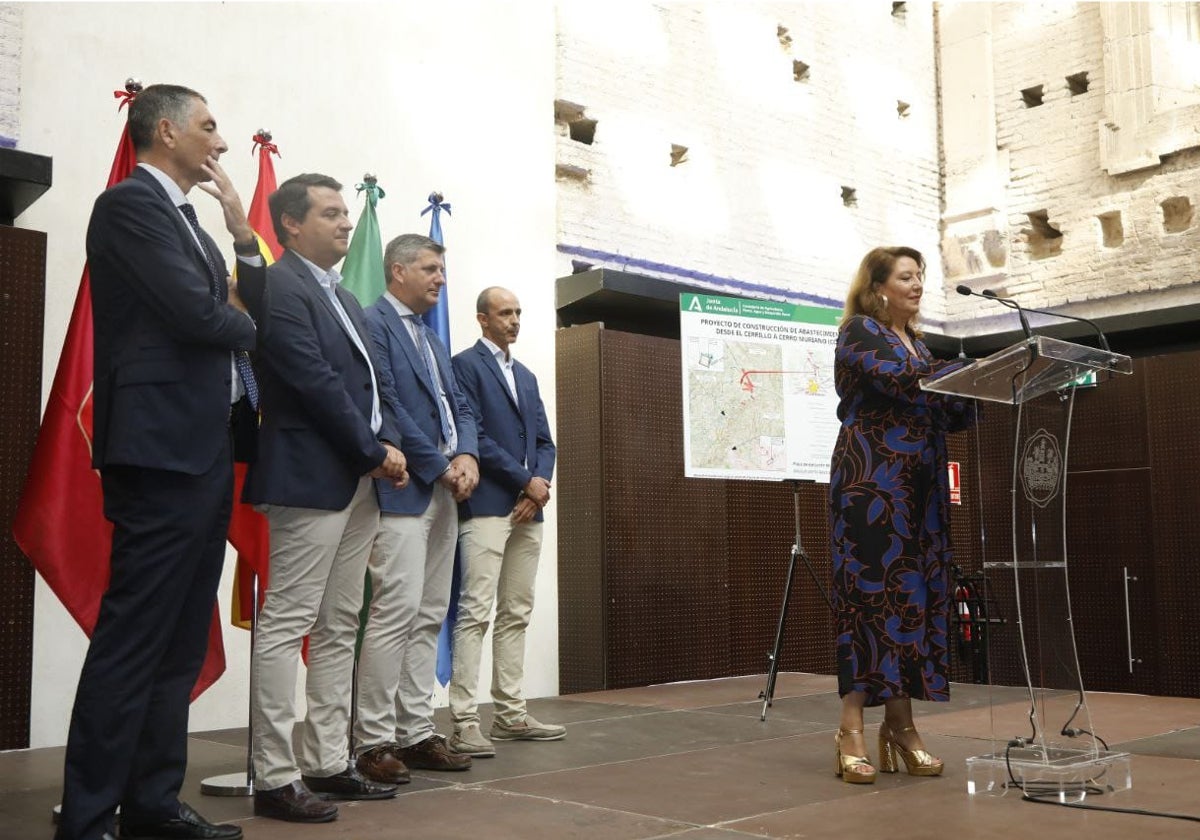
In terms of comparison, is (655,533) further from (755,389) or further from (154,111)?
(154,111)

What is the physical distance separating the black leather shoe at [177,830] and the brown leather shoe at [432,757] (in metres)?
1.14

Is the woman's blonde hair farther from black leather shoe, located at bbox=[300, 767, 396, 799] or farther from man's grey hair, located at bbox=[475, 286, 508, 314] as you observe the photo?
black leather shoe, located at bbox=[300, 767, 396, 799]

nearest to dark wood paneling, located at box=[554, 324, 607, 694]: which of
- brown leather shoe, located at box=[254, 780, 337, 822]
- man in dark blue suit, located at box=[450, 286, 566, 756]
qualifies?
man in dark blue suit, located at box=[450, 286, 566, 756]

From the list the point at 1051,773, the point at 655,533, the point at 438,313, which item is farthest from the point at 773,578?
the point at 1051,773

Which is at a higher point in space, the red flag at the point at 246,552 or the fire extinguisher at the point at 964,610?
the red flag at the point at 246,552

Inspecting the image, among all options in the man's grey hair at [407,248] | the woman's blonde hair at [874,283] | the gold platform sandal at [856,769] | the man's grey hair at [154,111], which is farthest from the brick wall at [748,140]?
the man's grey hair at [154,111]

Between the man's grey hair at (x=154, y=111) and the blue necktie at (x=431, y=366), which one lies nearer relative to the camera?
the man's grey hair at (x=154, y=111)

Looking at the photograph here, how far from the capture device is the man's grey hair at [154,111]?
8.86 feet

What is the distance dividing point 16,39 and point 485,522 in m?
2.69

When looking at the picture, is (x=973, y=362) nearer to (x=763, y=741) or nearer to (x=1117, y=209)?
(x=763, y=741)

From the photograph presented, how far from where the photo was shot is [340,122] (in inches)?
224

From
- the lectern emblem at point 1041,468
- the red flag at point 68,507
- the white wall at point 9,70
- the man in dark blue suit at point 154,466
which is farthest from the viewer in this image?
the white wall at point 9,70

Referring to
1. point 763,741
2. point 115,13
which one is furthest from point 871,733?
point 115,13

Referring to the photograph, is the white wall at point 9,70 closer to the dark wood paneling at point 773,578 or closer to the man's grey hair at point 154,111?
the man's grey hair at point 154,111
